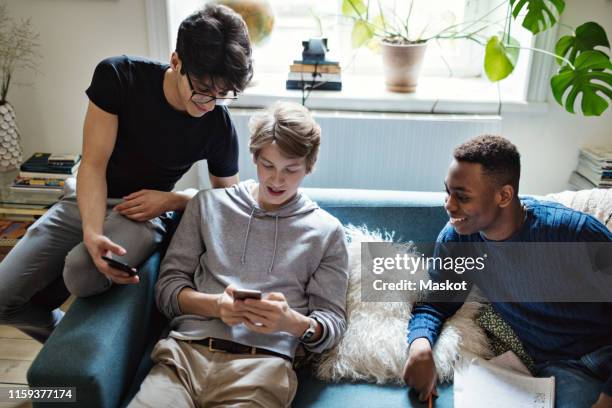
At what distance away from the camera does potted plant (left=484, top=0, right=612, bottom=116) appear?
6.34 ft

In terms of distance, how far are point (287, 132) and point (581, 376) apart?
95 centimetres

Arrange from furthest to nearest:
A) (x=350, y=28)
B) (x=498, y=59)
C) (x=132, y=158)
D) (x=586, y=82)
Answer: (x=350, y=28)
(x=498, y=59)
(x=586, y=82)
(x=132, y=158)

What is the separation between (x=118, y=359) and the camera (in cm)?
132

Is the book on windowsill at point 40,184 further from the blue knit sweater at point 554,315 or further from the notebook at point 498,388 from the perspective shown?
the notebook at point 498,388

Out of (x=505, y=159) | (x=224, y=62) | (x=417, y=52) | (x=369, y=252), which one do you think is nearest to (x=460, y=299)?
(x=369, y=252)

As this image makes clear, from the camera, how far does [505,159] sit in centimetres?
141

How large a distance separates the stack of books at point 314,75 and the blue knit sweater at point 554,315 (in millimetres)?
1092

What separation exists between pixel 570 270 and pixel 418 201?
552 millimetres

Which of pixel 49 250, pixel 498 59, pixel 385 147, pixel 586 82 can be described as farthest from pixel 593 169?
pixel 49 250

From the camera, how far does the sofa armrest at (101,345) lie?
1211 mm

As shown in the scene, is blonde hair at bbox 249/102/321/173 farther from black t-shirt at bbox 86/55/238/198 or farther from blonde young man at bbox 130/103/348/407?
black t-shirt at bbox 86/55/238/198

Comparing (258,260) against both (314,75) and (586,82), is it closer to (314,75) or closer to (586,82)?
(314,75)

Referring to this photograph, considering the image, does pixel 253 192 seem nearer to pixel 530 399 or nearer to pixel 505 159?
pixel 505 159

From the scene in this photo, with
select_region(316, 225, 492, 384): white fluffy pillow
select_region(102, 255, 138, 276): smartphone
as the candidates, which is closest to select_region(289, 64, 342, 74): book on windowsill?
select_region(316, 225, 492, 384): white fluffy pillow
